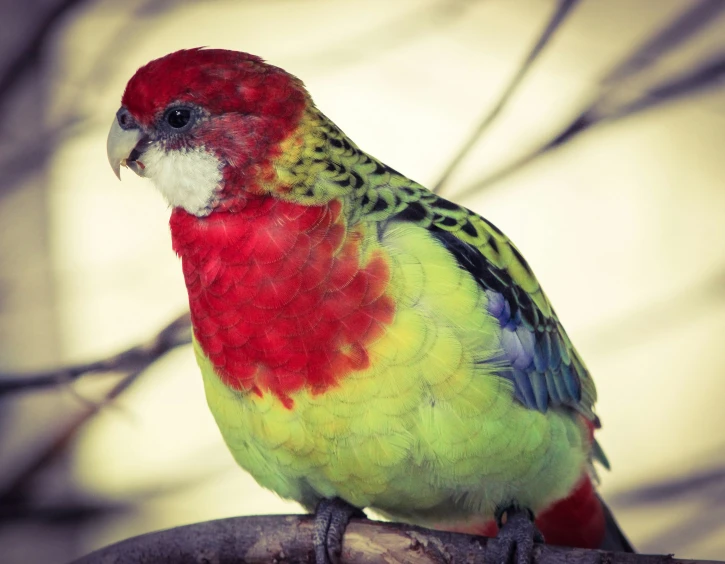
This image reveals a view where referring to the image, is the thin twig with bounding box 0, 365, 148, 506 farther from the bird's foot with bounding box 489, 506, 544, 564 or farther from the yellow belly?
the bird's foot with bounding box 489, 506, 544, 564

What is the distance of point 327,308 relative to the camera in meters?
0.77

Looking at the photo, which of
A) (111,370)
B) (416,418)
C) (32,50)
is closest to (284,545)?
(416,418)

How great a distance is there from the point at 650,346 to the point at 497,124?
479 millimetres

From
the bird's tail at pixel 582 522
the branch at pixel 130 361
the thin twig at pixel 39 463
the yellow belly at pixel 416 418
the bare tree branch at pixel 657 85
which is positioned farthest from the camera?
the thin twig at pixel 39 463

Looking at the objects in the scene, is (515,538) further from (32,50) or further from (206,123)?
(32,50)

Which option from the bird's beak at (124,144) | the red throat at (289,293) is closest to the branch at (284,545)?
the red throat at (289,293)

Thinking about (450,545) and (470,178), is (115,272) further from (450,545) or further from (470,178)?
(450,545)

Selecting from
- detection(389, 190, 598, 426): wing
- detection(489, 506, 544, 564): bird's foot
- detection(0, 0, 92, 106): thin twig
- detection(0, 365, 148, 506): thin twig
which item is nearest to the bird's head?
detection(389, 190, 598, 426): wing

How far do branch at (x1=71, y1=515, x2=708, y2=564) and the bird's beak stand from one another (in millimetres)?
384

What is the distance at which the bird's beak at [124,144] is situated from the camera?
0.81 m

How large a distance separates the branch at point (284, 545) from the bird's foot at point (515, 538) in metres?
0.01

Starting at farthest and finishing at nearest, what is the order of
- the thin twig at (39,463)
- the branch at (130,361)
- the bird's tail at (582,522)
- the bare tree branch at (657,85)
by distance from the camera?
1. the thin twig at (39,463)
2. the bare tree branch at (657,85)
3. the branch at (130,361)
4. the bird's tail at (582,522)

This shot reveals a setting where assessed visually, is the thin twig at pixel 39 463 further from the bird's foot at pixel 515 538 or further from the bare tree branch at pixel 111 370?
the bird's foot at pixel 515 538

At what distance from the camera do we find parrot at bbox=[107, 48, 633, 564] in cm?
77
